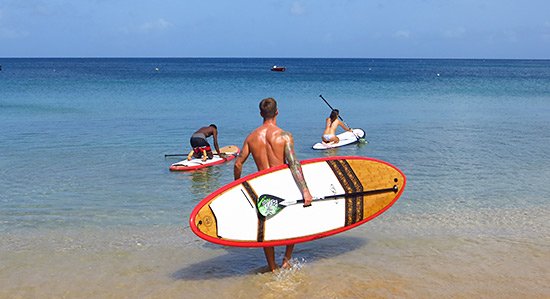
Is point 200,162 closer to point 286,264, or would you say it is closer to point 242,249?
point 242,249

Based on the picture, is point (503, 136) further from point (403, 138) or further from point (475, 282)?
point (475, 282)

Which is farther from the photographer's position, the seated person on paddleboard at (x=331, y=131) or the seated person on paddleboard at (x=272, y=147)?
the seated person on paddleboard at (x=331, y=131)

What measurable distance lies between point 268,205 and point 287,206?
0.24 meters

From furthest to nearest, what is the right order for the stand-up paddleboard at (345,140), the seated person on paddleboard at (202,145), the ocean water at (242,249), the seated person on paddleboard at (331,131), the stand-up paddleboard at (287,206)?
the seated person on paddleboard at (331,131) → the stand-up paddleboard at (345,140) → the seated person on paddleboard at (202,145) → the ocean water at (242,249) → the stand-up paddleboard at (287,206)

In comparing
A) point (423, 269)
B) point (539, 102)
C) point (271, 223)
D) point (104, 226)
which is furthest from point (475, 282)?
point (539, 102)

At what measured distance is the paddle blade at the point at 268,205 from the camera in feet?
21.9

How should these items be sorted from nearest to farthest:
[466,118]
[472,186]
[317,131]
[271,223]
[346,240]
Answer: [271,223] → [346,240] → [472,186] → [317,131] → [466,118]

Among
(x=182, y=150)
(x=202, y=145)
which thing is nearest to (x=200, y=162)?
(x=202, y=145)

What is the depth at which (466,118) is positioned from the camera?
83.1 ft

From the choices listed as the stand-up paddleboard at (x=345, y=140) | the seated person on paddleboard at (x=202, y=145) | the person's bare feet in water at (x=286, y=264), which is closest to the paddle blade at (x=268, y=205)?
the person's bare feet in water at (x=286, y=264)

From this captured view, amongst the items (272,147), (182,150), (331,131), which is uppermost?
(272,147)

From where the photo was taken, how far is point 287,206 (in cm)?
677

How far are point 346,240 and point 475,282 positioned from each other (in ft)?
6.78

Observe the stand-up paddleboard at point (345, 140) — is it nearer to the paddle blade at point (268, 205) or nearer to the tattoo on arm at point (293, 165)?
the tattoo on arm at point (293, 165)
